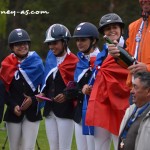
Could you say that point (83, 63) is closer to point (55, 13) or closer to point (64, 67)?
point (64, 67)

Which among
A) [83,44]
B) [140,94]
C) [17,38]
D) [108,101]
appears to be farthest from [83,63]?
[140,94]

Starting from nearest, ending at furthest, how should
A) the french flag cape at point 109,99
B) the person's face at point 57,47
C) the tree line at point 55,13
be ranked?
the french flag cape at point 109,99
the person's face at point 57,47
the tree line at point 55,13

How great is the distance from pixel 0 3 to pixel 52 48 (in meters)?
12.6

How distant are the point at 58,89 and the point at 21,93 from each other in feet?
2.04

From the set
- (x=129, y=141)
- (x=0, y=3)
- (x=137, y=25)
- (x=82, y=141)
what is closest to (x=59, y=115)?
(x=82, y=141)

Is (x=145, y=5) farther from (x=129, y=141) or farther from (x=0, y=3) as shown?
(x=0, y=3)

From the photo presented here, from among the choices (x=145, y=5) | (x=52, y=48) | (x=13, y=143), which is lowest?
(x=13, y=143)

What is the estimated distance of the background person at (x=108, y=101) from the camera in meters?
8.50

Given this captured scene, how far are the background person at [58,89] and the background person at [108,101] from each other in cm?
106

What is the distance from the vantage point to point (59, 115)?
31.5 ft

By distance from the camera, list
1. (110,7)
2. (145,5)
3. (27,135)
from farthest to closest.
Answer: (110,7) < (27,135) < (145,5)

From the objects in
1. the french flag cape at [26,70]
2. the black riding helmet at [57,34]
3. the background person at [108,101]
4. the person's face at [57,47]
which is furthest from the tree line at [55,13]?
the background person at [108,101]

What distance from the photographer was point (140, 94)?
693cm

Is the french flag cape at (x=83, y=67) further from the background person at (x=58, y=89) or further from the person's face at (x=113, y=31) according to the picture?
the person's face at (x=113, y=31)
